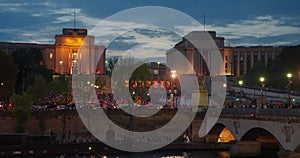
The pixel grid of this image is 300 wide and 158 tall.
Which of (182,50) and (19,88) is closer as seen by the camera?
(19,88)

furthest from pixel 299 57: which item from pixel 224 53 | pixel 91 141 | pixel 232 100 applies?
pixel 224 53

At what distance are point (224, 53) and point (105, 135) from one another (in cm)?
11011

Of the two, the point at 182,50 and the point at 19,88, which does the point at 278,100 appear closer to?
the point at 19,88

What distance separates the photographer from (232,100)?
10044 cm

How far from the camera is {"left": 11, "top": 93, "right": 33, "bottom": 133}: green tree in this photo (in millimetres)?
69000

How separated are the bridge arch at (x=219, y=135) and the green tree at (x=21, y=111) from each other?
20.6 m

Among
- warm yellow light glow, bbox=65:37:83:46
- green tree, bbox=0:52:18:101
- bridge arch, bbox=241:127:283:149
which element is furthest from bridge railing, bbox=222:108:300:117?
warm yellow light glow, bbox=65:37:83:46

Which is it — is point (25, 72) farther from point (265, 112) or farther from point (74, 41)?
point (265, 112)

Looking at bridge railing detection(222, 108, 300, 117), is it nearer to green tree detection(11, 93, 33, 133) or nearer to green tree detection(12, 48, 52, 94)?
green tree detection(11, 93, 33, 133)

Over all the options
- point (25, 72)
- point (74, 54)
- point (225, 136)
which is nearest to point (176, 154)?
point (225, 136)

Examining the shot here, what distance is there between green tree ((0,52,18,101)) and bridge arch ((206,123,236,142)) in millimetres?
29372

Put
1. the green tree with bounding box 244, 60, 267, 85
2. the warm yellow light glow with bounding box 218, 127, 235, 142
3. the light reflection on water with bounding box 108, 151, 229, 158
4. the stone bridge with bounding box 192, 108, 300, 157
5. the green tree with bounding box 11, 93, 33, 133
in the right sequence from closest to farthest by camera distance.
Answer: the stone bridge with bounding box 192, 108, 300, 157
the light reflection on water with bounding box 108, 151, 229, 158
the green tree with bounding box 11, 93, 33, 133
the warm yellow light glow with bounding box 218, 127, 235, 142
the green tree with bounding box 244, 60, 267, 85

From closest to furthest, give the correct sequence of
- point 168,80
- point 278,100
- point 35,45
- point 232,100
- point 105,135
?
point 105,135 → point 278,100 → point 232,100 → point 168,80 → point 35,45

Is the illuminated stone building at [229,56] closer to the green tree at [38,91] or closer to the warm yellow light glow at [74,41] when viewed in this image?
the warm yellow light glow at [74,41]
